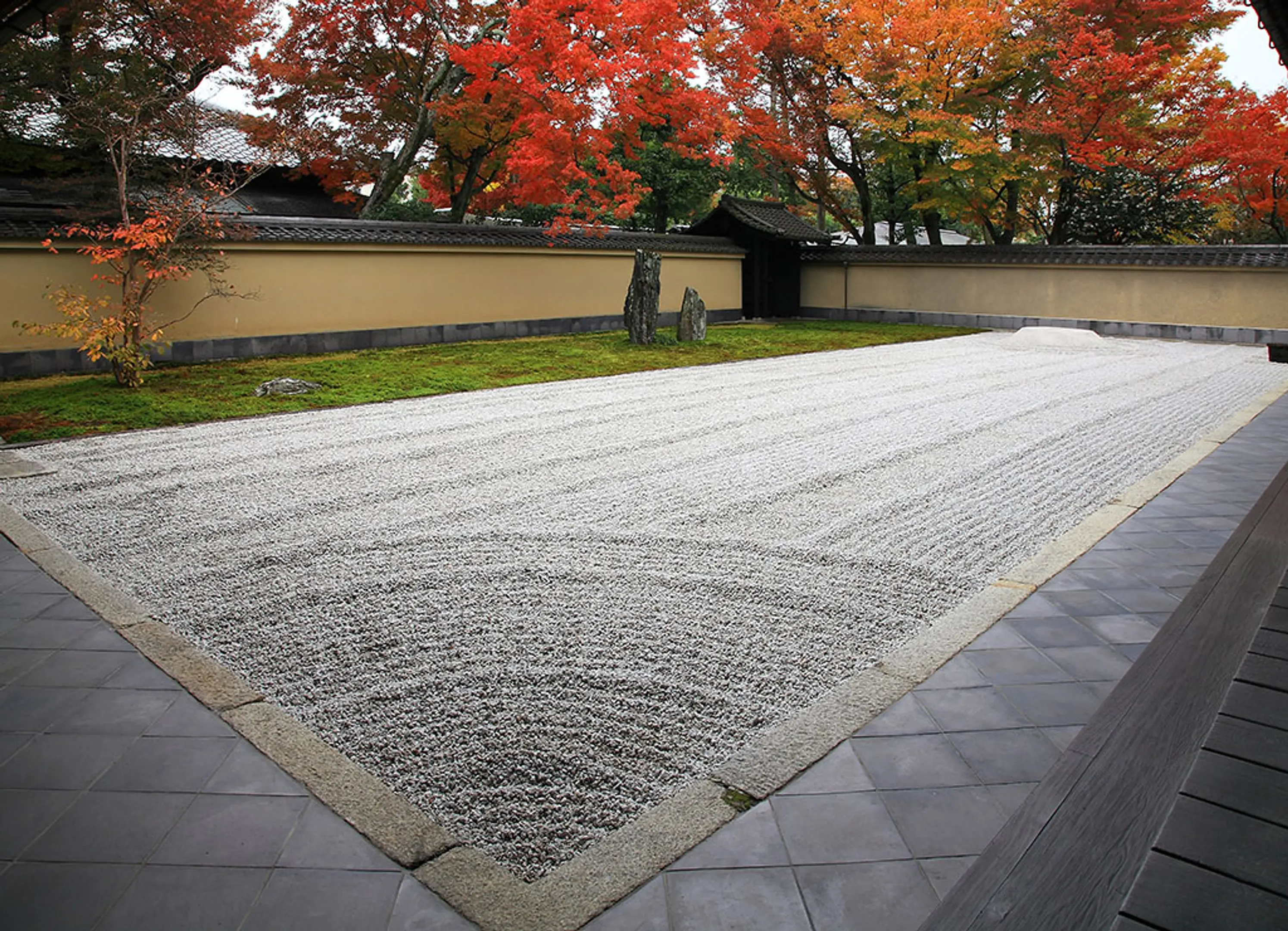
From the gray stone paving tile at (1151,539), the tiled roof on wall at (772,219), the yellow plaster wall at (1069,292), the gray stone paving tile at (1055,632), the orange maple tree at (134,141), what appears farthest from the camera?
the tiled roof on wall at (772,219)

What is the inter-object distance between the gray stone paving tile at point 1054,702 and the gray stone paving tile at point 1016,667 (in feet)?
0.12

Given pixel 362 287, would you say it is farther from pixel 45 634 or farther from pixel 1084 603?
pixel 1084 603

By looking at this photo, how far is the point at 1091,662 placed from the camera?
2.83 m

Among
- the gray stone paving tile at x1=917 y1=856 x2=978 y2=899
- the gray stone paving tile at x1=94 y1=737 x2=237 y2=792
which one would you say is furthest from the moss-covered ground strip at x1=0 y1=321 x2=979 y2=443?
the gray stone paving tile at x1=917 y1=856 x2=978 y2=899

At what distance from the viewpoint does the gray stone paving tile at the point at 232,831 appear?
6.21ft

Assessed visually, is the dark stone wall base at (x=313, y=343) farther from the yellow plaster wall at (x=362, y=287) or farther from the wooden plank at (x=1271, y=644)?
the wooden plank at (x=1271, y=644)

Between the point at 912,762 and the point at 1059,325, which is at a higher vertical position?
the point at 1059,325

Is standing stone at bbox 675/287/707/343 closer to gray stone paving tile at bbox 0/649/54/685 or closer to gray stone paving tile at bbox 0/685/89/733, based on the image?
gray stone paving tile at bbox 0/649/54/685

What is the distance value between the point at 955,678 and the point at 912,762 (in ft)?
1.89

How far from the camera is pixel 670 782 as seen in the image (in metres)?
2.19

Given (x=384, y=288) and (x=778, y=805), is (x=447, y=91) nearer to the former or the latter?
(x=384, y=288)

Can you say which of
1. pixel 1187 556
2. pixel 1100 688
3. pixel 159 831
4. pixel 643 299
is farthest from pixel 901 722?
pixel 643 299

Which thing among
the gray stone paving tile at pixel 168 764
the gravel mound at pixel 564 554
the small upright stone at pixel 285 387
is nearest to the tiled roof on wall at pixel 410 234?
the small upright stone at pixel 285 387

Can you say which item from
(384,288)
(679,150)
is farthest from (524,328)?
(679,150)
